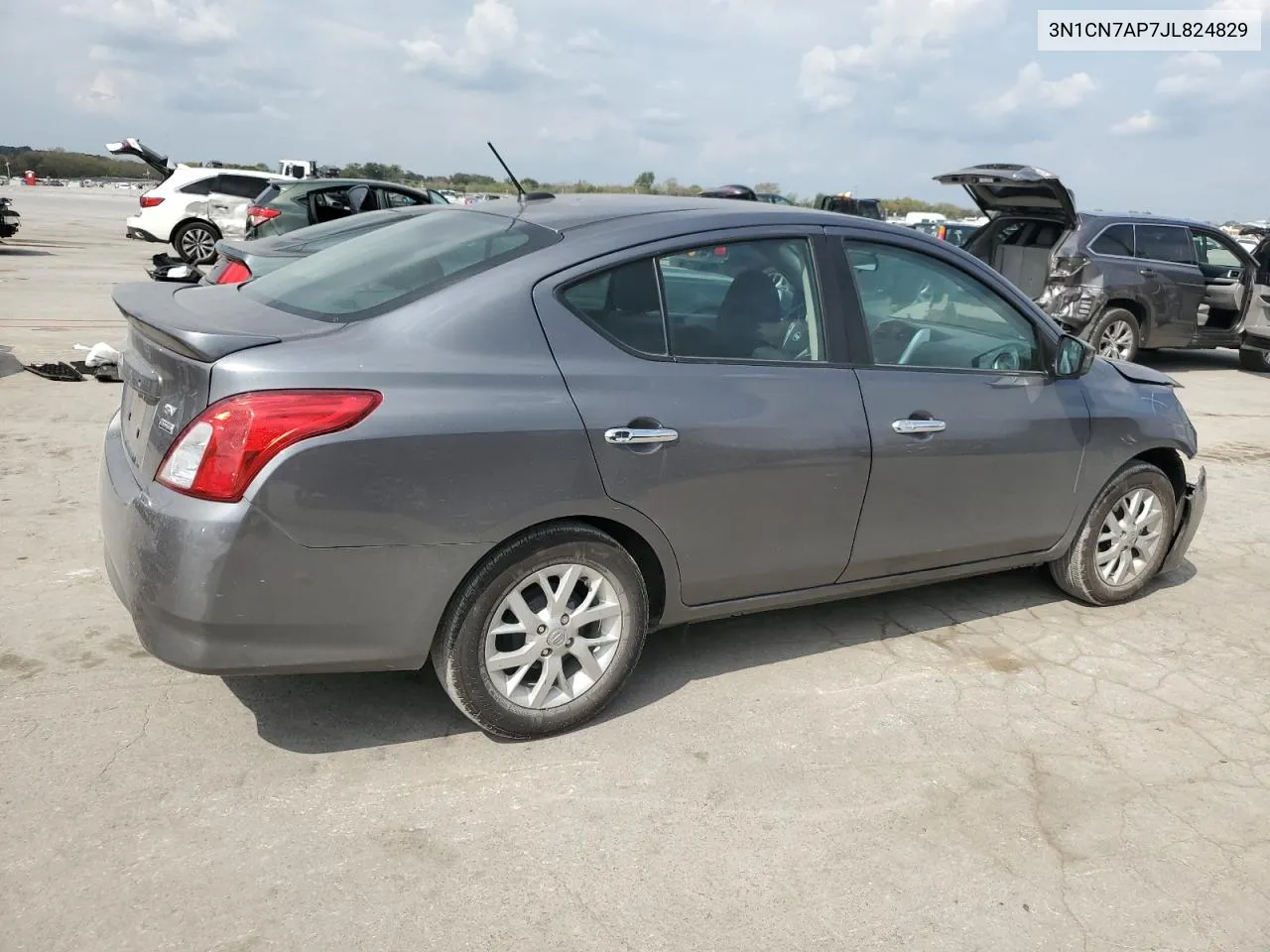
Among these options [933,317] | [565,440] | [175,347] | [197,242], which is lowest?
[197,242]

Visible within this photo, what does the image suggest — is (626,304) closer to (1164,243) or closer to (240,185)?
(1164,243)

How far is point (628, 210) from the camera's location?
3.67 meters

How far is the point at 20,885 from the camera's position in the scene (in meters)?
2.51

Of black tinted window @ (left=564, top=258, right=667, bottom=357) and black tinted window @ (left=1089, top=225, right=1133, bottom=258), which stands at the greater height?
black tinted window @ (left=1089, top=225, right=1133, bottom=258)

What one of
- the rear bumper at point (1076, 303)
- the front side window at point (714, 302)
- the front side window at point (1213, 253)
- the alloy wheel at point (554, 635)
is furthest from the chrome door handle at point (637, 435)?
the front side window at point (1213, 253)

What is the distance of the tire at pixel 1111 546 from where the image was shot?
4629 millimetres

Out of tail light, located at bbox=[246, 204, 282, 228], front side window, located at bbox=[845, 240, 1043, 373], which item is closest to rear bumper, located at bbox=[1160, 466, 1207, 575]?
front side window, located at bbox=[845, 240, 1043, 373]

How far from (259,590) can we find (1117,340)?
11.2m

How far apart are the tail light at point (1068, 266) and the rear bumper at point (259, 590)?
1013 centimetres

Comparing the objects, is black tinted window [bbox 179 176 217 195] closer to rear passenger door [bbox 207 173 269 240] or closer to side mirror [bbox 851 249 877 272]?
rear passenger door [bbox 207 173 269 240]

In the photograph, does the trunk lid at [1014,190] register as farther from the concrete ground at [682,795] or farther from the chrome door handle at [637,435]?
the chrome door handle at [637,435]

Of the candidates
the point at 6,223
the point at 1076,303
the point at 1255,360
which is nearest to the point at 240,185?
the point at 6,223

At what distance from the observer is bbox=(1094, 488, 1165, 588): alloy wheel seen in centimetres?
472

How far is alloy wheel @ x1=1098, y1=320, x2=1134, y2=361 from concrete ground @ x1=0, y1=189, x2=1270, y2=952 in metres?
7.89
